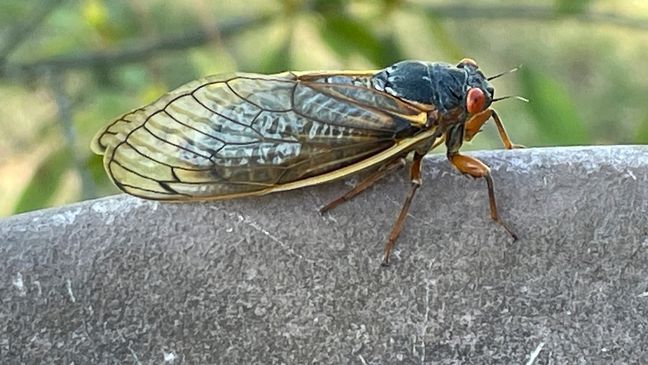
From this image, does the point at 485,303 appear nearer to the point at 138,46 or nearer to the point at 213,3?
the point at 138,46

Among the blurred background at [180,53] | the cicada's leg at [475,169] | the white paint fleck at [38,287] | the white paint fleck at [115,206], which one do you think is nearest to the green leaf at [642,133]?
the blurred background at [180,53]

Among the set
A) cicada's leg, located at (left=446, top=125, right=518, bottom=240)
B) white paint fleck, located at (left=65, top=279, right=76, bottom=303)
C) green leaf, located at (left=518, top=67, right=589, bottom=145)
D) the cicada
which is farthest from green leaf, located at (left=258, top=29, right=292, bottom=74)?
white paint fleck, located at (left=65, top=279, right=76, bottom=303)

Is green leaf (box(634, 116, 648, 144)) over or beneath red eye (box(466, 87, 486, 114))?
beneath

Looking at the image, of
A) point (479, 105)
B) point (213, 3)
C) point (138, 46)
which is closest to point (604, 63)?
point (213, 3)

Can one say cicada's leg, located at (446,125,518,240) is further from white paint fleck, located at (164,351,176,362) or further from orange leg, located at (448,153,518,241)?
white paint fleck, located at (164,351,176,362)

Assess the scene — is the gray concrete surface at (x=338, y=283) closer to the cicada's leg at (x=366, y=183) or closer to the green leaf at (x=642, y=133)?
the cicada's leg at (x=366, y=183)

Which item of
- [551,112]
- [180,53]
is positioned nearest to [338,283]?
[551,112]
